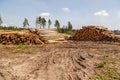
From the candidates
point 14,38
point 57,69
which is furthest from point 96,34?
point 57,69

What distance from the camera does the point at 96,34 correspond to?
25.5 m

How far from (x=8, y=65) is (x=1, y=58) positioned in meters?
1.69

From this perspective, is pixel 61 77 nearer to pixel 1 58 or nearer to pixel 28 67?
pixel 28 67

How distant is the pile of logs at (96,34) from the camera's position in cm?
2480

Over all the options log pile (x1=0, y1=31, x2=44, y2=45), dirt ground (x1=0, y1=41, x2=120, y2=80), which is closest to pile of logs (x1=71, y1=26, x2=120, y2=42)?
log pile (x1=0, y1=31, x2=44, y2=45)

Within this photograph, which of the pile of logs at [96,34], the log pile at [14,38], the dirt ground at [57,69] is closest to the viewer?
the dirt ground at [57,69]

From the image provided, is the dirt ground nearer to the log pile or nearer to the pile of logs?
the log pile

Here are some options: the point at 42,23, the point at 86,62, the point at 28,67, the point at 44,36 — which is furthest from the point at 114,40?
the point at 42,23

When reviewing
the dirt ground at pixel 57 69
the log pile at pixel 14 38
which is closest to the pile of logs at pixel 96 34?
the log pile at pixel 14 38

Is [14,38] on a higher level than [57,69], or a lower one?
higher

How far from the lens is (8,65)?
10.1 m

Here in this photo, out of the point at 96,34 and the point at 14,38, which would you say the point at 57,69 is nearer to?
the point at 14,38

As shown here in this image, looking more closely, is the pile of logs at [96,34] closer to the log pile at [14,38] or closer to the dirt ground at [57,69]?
the log pile at [14,38]

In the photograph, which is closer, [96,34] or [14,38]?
[14,38]
